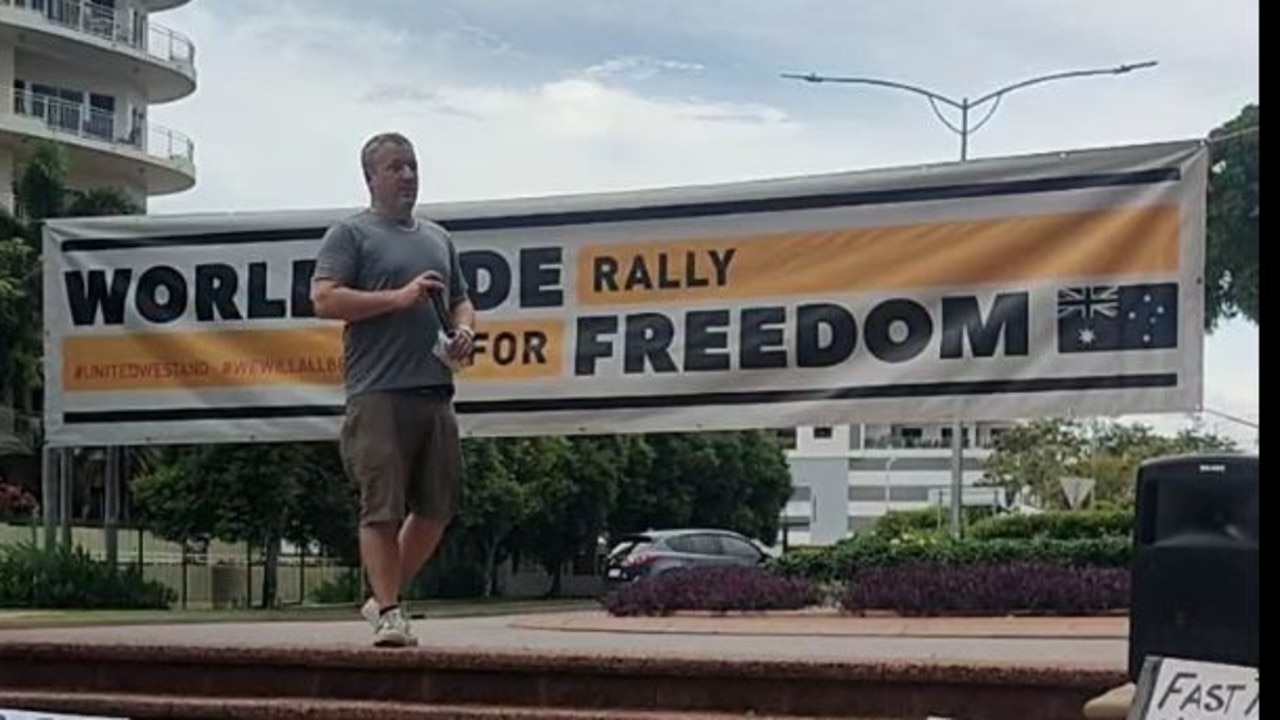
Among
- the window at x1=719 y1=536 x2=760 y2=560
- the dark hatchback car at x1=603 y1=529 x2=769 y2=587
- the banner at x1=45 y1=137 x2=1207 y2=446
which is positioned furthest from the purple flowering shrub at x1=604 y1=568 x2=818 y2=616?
the window at x1=719 y1=536 x2=760 y2=560

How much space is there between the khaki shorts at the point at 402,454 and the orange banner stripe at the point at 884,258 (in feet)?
8.34

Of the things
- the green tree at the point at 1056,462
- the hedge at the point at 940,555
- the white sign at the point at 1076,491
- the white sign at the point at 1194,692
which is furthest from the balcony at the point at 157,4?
the white sign at the point at 1194,692

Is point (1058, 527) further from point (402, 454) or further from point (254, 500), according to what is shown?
point (254, 500)

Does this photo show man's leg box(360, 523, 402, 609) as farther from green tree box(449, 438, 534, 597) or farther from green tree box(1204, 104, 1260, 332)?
Result: green tree box(449, 438, 534, 597)

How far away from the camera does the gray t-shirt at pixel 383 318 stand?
18.7 feet

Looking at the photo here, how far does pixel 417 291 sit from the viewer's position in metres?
5.59

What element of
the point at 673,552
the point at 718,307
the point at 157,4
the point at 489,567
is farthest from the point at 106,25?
the point at 718,307

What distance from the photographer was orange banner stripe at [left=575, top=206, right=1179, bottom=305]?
24.2 feet

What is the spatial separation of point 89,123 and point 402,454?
134ft

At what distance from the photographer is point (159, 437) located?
29.3ft

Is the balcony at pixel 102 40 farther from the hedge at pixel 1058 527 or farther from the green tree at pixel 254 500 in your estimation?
the hedge at pixel 1058 527

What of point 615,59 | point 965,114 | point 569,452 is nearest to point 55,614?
point 615,59

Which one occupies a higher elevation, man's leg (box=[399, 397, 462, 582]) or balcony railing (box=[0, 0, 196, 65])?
balcony railing (box=[0, 0, 196, 65])

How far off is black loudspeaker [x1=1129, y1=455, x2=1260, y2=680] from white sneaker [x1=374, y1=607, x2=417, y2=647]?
7.39 feet
